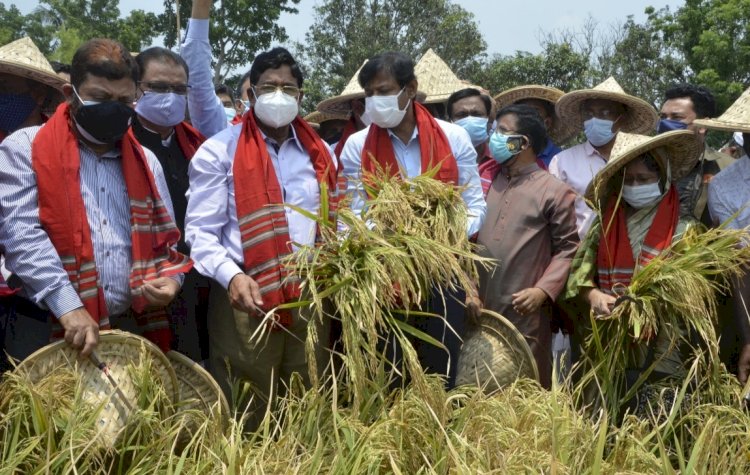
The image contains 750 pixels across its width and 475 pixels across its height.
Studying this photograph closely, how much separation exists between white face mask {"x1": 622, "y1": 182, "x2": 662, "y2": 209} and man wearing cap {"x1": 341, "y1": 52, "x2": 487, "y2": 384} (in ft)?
2.14

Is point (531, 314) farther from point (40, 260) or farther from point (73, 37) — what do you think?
point (73, 37)

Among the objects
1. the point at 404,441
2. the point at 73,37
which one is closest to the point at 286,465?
the point at 404,441

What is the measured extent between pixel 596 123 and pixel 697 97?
58 centimetres

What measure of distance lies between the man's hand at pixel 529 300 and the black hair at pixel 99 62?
2.02 metres

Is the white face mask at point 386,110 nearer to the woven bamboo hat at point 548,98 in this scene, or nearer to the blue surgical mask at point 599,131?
the blue surgical mask at point 599,131

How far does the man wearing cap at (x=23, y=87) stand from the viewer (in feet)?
14.4

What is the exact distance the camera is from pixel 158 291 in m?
3.35

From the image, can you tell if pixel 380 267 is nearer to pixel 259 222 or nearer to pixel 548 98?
pixel 259 222

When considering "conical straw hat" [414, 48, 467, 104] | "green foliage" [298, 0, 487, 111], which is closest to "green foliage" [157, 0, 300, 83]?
"green foliage" [298, 0, 487, 111]

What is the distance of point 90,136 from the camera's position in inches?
135

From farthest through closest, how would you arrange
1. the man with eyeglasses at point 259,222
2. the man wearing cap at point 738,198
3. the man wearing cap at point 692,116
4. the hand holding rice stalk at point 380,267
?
the man wearing cap at point 692,116 < the man wearing cap at point 738,198 < the man with eyeglasses at point 259,222 < the hand holding rice stalk at point 380,267

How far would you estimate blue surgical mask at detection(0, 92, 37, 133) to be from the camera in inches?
171

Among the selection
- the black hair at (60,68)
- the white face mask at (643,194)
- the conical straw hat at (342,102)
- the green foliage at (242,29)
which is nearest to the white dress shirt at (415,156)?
the white face mask at (643,194)

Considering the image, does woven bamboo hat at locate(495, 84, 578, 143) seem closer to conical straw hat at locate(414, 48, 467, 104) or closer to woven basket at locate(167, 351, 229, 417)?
conical straw hat at locate(414, 48, 467, 104)
